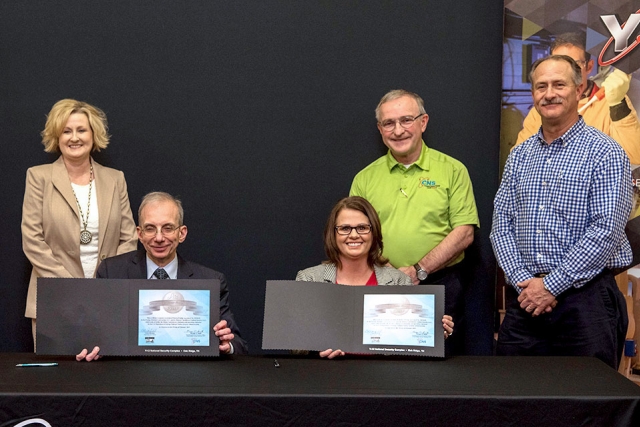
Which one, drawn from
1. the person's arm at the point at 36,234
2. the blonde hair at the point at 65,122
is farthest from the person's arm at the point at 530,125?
the person's arm at the point at 36,234

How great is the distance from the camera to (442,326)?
7.24ft

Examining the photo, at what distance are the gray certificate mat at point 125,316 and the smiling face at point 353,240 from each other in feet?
2.25

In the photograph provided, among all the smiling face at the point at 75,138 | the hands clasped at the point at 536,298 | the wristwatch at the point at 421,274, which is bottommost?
the hands clasped at the point at 536,298

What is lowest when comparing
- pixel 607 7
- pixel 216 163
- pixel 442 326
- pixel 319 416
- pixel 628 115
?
pixel 319 416

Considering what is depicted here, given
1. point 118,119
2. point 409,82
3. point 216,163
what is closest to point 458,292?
point 409,82

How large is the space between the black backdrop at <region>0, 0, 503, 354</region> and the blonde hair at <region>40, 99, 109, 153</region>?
0.97ft

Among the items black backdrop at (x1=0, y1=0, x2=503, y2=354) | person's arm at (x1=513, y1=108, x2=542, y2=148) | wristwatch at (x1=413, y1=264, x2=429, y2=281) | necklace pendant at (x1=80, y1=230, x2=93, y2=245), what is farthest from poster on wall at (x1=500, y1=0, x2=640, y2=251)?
necklace pendant at (x1=80, y1=230, x2=93, y2=245)

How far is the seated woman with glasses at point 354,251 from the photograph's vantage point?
2.70 meters

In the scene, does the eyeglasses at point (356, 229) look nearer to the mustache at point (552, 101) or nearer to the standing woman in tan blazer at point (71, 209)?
the mustache at point (552, 101)

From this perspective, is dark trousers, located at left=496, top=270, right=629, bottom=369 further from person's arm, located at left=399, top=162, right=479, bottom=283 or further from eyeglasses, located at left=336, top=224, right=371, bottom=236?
eyeglasses, located at left=336, top=224, right=371, bottom=236

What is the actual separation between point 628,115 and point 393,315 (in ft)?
6.28

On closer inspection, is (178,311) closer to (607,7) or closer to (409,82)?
(409,82)

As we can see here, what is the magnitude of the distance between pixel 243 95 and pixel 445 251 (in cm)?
138

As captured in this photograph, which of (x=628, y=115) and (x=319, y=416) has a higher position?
(x=628, y=115)
